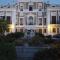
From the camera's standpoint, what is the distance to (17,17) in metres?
46.5

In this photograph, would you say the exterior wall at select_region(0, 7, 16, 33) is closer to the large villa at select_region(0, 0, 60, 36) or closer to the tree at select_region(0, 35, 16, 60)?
the large villa at select_region(0, 0, 60, 36)

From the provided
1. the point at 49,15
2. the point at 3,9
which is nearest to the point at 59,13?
the point at 49,15

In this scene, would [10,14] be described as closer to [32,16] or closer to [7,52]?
[32,16]

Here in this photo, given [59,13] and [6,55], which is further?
[59,13]

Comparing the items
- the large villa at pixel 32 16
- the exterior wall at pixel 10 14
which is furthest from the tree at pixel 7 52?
the exterior wall at pixel 10 14

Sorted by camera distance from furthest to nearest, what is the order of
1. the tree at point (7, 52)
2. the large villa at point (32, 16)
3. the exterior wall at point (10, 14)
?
the exterior wall at point (10, 14) < the large villa at point (32, 16) < the tree at point (7, 52)

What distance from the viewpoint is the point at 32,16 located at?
4631 centimetres

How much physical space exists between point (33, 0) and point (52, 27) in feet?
16.8

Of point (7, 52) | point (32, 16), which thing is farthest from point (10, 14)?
point (7, 52)

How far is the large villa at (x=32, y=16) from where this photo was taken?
4519cm

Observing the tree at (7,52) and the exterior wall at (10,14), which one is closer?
the tree at (7,52)

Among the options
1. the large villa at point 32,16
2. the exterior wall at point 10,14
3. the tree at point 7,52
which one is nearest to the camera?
the tree at point 7,52

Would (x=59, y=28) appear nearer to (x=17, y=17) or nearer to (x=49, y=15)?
(x=49, y=15)

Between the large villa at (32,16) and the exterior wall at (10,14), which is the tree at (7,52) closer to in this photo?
the large villa at (32,16)
